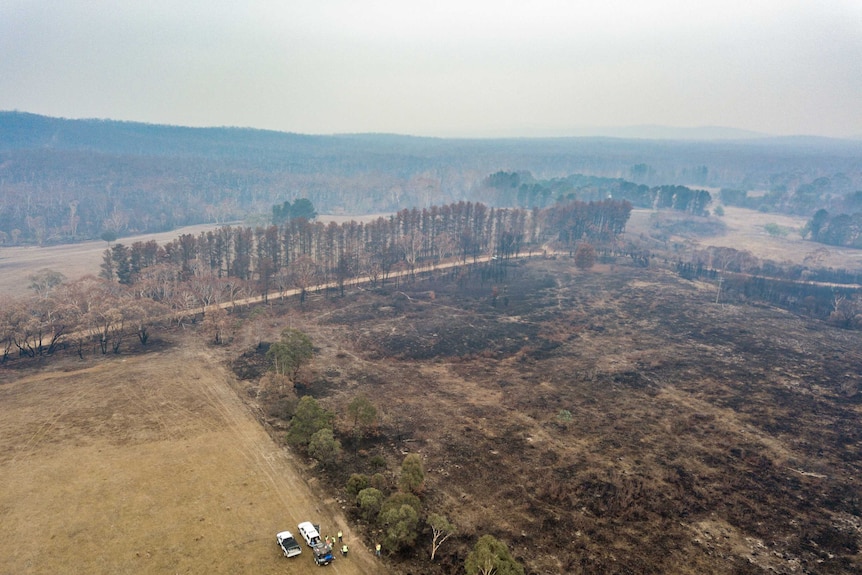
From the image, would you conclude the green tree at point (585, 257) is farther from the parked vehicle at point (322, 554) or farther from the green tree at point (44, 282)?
the green tree at point (44, 282)

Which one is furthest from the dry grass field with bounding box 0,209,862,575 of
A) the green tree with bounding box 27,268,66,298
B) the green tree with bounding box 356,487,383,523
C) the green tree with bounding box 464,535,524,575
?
the green tree with bounding box 27,268,66,298

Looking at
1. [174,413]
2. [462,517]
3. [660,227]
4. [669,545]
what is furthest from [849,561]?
[660,227]

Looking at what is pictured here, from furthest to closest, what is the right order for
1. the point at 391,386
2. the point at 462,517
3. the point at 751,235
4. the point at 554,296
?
the point at 751,235 → the point at 554,296 → the point at 391,386 → the point at 462,517

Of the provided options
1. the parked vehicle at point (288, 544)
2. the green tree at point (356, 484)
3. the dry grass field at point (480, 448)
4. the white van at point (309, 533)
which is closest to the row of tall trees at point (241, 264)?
the dry grass field at point (480, 448)

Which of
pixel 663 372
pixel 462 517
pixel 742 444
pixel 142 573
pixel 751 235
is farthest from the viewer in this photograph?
pixel 751 235

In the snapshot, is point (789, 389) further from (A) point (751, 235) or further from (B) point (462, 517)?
(A) point (751, 235)

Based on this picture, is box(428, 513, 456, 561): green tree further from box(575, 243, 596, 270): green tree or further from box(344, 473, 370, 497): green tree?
box(575, 243, 596, 270): green tree
